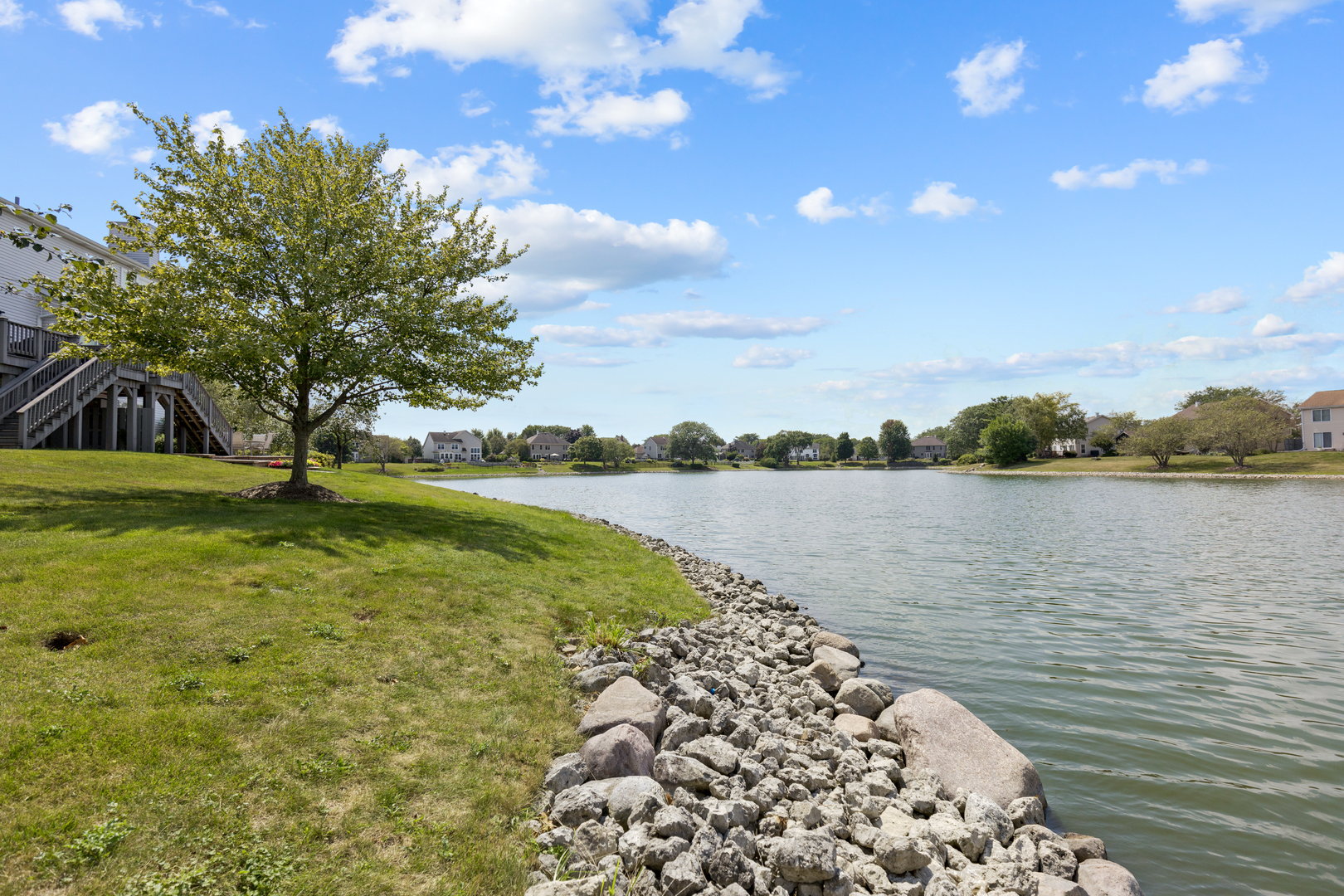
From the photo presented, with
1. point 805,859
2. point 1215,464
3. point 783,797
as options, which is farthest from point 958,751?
point 1215,464

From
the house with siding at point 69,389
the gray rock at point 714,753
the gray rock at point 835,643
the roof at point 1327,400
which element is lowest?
the gray rock at point 835,643

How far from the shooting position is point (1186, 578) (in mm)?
20375

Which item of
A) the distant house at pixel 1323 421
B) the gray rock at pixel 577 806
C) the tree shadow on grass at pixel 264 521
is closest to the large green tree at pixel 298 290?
the tree shadow on grass at pixel 264 521

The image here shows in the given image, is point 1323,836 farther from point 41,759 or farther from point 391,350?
point 391,350

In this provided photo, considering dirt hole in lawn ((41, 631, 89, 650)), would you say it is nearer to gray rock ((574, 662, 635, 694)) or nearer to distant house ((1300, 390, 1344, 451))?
gray rock ((574, 662, 635, 694))

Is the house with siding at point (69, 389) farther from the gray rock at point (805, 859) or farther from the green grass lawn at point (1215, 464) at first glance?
the green grass lawn at point (1215, 464)

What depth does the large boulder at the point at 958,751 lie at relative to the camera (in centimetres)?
782

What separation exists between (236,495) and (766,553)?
19.2 metres

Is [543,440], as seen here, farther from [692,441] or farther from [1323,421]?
[1323,421]

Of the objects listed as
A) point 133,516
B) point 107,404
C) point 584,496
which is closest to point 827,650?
point 133,516

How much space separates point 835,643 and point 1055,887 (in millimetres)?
7311

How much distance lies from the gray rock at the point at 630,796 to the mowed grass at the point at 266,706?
0.85m

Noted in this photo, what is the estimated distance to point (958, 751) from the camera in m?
8.35

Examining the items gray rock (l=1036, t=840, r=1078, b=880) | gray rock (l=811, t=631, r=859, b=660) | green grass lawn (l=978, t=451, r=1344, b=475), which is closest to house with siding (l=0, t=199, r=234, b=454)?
gray rock (l=811, t=631, r=859, b=660)
